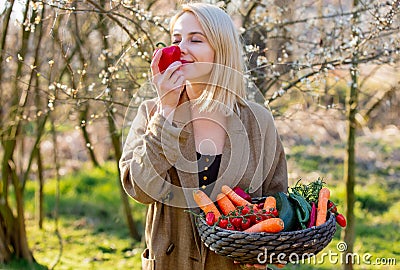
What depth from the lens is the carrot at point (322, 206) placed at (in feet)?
7.16

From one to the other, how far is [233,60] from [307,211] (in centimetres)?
72

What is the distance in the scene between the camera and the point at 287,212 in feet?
7.20

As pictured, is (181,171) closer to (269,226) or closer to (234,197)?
(234,197)

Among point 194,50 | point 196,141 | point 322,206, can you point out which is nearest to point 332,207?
point 322,206

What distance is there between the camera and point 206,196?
7.65 ft

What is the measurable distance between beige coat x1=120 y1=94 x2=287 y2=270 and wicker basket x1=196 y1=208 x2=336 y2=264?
0.34 meters

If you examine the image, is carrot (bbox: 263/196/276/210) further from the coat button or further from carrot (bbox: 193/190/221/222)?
the coat button

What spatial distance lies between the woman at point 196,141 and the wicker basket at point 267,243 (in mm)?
352

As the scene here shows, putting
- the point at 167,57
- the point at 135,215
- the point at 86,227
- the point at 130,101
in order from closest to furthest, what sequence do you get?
1. the point at 167,57
2. the point at 130,101
3. the point at 86,227
4. the point at 135,215

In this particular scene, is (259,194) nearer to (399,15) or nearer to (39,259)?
(399,15)

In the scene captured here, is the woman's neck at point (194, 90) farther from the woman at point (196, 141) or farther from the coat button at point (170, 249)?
the coat button at point (170, 249)

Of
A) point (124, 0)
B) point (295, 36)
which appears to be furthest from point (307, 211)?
point (295, 36)

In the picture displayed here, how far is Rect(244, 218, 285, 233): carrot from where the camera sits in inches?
81.4

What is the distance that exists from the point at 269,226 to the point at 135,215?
4487 mm
